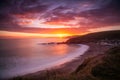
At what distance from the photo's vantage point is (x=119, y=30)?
29.1ft

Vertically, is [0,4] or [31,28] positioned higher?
[0,4]

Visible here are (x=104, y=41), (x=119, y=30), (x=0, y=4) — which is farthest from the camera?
(x=104, y=41)

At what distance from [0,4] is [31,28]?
2628mm

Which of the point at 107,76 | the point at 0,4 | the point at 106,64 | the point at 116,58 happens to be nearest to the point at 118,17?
the point at 116,58

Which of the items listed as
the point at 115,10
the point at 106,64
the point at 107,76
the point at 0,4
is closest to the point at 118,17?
the point at 115,10

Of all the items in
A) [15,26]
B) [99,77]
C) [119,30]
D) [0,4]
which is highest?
[0,4]

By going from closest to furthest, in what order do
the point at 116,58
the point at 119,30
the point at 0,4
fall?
1. the point at 116,58
2. the point at 0,4
3. the point at 119,30

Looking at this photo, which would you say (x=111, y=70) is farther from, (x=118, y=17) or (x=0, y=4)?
(x=0, y=4)

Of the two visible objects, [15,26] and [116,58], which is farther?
[15,26]

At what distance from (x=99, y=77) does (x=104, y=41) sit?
1038cm

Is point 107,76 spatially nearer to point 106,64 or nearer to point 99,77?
point 99,77

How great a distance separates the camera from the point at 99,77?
4.10 metres

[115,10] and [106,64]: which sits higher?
[115,10]

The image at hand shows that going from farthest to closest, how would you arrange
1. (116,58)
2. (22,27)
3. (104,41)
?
(104,41), (22,27), (116,58)
